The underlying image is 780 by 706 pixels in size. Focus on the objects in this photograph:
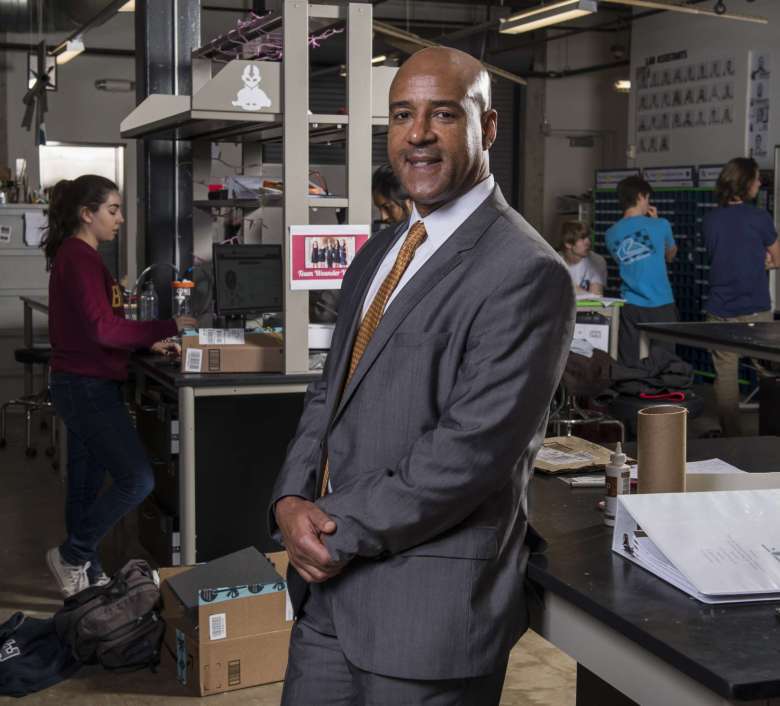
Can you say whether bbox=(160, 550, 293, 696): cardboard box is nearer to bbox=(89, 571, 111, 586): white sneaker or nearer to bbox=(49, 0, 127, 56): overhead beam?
bbox=(89, 571, 111, 586): white sneaker

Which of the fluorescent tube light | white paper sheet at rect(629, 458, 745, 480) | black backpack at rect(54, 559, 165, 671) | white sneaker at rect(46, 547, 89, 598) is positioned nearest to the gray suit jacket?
white paper sheet at rect(629, 458, 745, 480)

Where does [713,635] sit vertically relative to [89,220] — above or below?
below

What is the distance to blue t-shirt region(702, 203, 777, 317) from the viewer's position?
7223mm

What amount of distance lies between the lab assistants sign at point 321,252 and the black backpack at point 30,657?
4.54 ft

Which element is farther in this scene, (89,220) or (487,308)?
(89,220)

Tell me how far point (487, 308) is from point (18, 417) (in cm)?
710

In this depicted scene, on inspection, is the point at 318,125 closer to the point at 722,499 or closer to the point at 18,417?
the point at 722,499

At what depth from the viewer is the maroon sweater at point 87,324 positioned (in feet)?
12.9

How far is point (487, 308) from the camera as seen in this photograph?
5.24ft

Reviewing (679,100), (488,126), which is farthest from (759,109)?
(488,126)

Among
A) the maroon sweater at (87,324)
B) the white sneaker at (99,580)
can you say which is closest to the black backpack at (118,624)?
the white sneaker at (99,580)

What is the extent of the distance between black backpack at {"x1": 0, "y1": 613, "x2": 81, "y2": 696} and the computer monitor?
4.22 feet

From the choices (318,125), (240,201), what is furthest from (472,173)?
(240,201)

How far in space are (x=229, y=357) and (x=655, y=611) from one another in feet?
8.57
